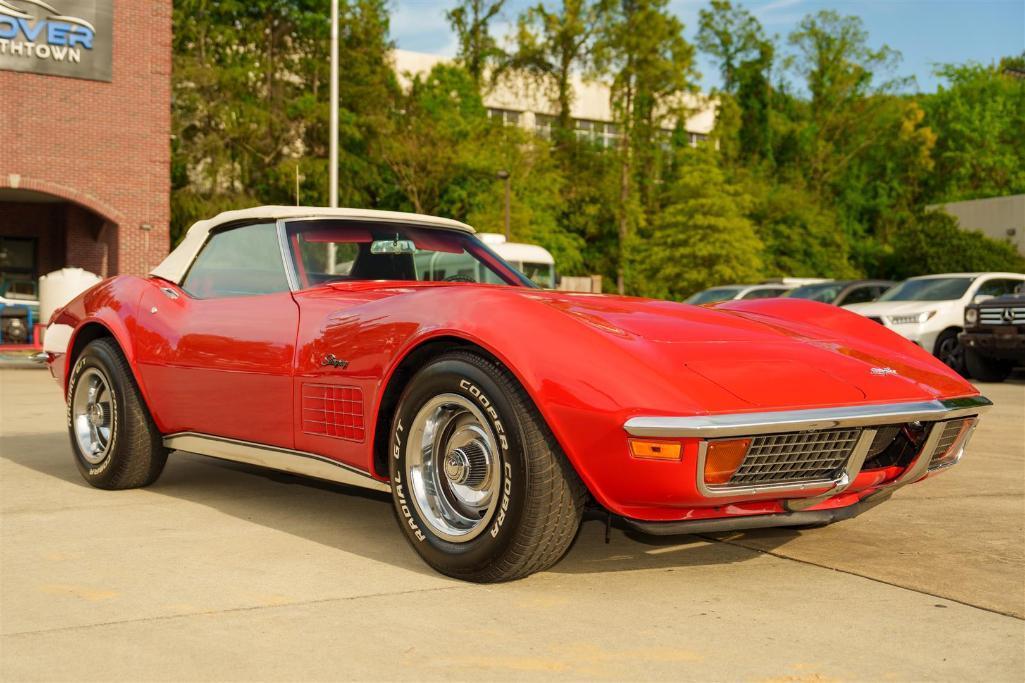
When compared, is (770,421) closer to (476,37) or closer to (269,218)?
(269,218)

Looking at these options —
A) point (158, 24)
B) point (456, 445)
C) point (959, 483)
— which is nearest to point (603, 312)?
point (456, 445)

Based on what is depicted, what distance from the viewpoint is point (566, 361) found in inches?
134

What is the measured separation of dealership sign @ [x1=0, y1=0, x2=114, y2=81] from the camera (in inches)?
960

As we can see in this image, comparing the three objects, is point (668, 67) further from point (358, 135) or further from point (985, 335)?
point (985, 335)

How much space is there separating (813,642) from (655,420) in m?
0.75

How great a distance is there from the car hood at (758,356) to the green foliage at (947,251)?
3391 centimetres

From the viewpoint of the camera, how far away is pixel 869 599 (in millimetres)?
3484

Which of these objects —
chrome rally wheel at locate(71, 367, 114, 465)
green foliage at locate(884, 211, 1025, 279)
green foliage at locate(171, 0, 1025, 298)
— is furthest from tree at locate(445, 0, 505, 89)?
chrome rally wheel at locate(71, 367, 114, 465)

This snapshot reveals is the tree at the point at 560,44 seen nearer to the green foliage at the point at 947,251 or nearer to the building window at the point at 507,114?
the building window at the point at 507,114

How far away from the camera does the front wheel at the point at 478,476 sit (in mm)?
3408

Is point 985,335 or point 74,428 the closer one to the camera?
point 74,428

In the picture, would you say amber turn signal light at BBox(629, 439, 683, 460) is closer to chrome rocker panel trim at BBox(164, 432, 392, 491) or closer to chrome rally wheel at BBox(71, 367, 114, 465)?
chrome rocker panel trim at BBox(164, 432, 392, 491)

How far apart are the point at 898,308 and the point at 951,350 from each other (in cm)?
99

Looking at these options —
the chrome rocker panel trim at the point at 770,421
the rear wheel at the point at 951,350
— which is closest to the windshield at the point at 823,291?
the rear wheel at the point at 951,350
